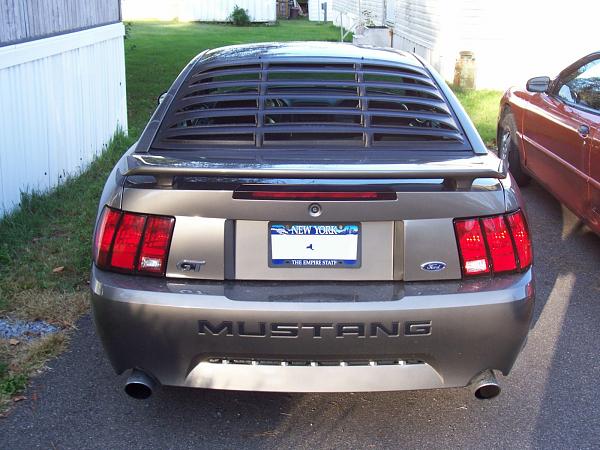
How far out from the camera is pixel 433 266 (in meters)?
3.21

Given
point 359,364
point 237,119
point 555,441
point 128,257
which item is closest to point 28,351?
point 128,257

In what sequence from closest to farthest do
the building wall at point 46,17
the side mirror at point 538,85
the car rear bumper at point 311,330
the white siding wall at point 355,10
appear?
the car rear bumper at point 311,330 < the building wall at point 46,17 < the side mirror at point 538,85 < the white siding wall at point 355,10

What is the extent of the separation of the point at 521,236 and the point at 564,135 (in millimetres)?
3291

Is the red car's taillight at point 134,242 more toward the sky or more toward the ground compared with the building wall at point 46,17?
more toward the ground

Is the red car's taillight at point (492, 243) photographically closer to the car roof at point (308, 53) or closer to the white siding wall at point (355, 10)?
the car roof at point (308, 53)

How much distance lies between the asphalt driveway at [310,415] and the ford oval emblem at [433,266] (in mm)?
837

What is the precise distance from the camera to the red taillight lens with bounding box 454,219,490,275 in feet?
10.6

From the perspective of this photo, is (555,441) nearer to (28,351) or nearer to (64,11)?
(28,351)

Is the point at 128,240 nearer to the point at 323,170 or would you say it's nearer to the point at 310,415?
the point at 323,170

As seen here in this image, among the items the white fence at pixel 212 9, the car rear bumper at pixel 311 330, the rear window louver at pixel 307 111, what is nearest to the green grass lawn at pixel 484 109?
the rear window louver at pixel 307 111

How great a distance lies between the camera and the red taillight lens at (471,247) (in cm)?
322

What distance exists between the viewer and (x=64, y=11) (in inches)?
307

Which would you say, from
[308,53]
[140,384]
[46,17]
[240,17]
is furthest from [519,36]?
[240,17]

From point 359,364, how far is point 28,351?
2.03 m
